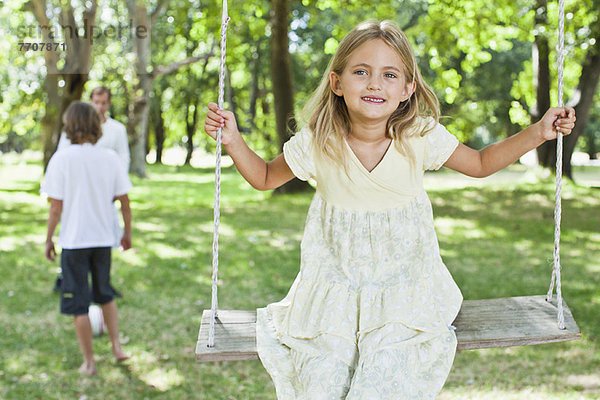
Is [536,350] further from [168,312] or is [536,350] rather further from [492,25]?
[492,25]

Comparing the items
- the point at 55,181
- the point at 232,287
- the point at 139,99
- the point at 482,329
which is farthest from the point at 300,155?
the point at 139,99

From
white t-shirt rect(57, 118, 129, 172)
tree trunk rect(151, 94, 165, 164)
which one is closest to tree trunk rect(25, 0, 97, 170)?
white t-shirt rect(57, 118, 129, 172)

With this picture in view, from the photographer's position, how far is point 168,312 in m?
5.05

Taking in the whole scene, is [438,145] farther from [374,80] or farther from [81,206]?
[81,206]

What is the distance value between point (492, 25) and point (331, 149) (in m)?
10.1

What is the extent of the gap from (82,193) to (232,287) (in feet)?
7.51

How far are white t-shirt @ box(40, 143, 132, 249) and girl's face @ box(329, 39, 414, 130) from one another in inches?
78.0

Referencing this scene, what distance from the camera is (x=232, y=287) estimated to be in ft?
18.9

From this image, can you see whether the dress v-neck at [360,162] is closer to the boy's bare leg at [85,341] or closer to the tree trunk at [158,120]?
the boy's bare leg at [85,341]

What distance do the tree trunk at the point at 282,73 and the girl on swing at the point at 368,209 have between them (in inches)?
360

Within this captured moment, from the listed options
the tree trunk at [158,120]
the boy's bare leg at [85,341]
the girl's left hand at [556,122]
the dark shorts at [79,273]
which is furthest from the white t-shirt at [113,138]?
the tree trunk at [158,120]

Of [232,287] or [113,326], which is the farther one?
[232,287]

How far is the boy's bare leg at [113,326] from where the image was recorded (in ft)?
13.1

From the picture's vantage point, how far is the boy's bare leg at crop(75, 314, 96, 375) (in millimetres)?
3814
